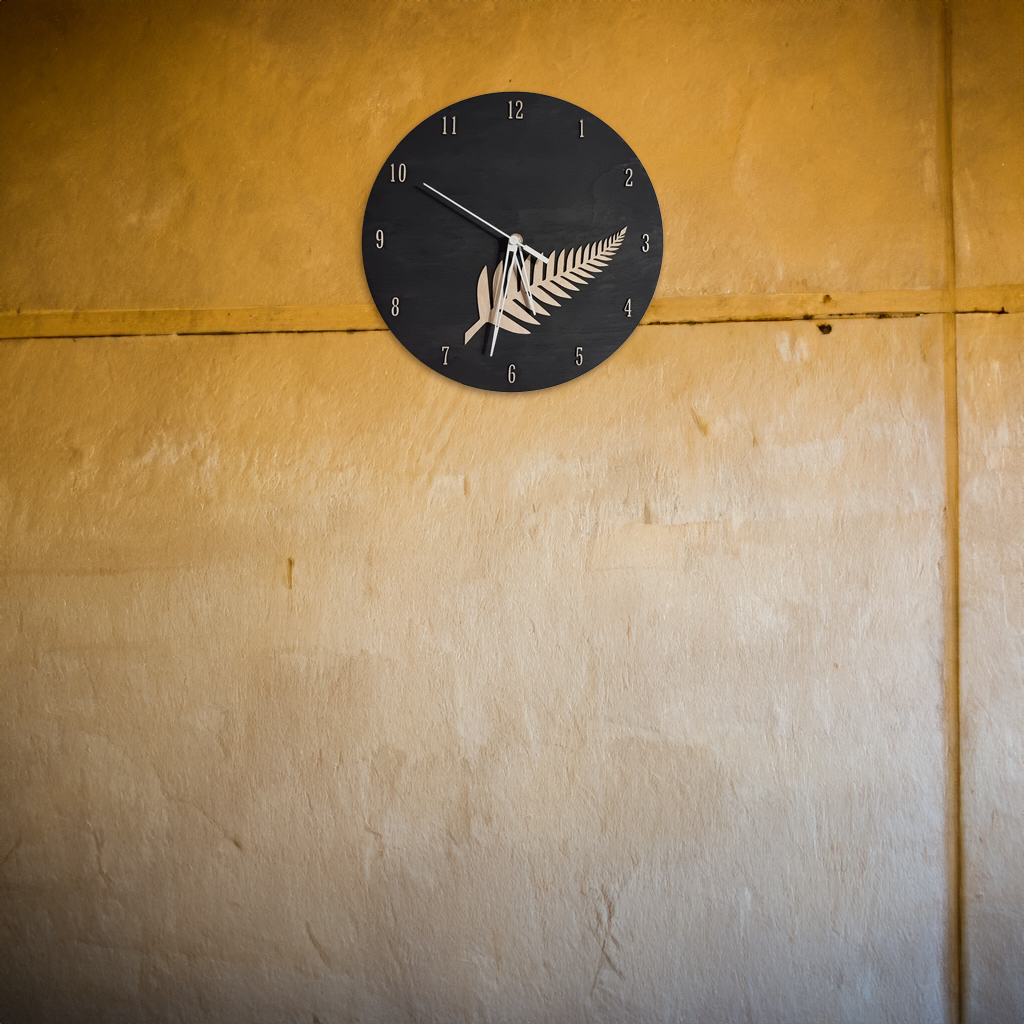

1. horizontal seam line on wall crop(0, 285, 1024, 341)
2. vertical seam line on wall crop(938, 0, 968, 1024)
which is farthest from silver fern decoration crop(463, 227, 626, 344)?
vertical seam line on wall crop(938, 0, 968, 1024)

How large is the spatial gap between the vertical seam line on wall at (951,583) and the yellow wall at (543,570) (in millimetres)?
12

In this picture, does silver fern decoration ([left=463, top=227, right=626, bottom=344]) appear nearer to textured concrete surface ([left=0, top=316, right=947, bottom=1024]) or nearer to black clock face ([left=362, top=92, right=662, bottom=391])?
black clock face ([left=362, top=92, right=662, bottom=391])

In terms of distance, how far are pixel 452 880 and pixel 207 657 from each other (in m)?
0.89

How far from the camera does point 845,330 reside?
1.75 metres

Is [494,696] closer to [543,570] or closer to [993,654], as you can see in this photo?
[543,570]

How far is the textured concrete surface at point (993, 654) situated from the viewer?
1668 millimetres

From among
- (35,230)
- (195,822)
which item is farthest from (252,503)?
(35,230)

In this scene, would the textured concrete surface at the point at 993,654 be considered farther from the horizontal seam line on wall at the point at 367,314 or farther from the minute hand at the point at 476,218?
the minute hand at the point at 476,218

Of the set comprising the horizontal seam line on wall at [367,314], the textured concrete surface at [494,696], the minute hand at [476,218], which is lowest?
the textured concrete surface at [494,696]

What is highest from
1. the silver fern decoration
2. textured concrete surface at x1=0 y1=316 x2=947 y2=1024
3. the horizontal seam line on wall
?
the silver fern decoration

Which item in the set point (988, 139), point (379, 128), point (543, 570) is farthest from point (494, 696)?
point (988, 139)

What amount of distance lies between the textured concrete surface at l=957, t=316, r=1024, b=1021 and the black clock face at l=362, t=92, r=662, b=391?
92cm

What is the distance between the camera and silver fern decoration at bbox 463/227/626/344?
176cm

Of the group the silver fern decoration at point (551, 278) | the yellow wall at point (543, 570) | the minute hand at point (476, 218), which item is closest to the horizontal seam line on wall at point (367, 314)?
the yellow wall at point (543, 570)
